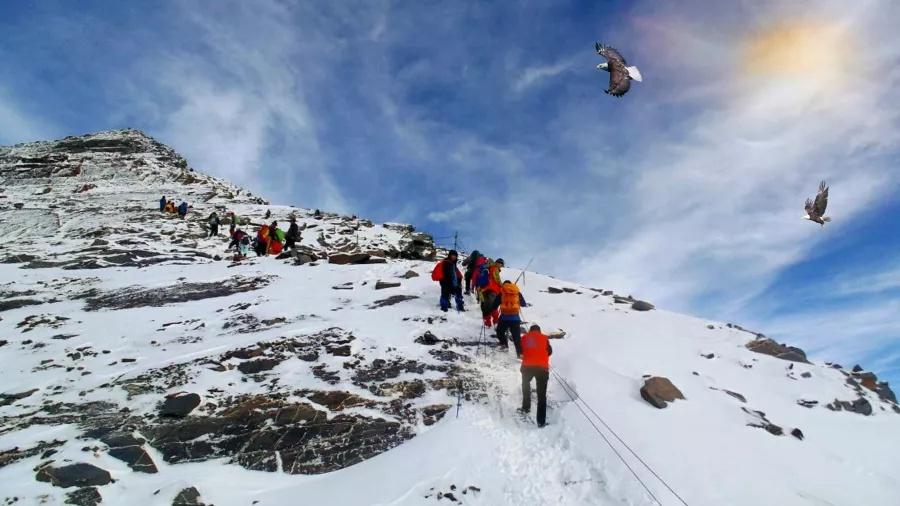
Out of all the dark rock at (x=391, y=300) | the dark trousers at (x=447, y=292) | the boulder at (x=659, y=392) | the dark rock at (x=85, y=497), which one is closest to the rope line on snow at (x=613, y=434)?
the boulder at (x=659, y=392)

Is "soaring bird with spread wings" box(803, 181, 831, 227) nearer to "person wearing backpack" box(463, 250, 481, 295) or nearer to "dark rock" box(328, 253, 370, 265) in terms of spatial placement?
"person wearing backpack" box(463, 250, 481, 295)

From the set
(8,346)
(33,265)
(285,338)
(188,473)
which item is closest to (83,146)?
(33,265)

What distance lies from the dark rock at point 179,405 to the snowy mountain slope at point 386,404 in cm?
15

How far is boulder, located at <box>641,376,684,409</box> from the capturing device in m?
9.36

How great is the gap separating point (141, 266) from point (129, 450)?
17.0 meters

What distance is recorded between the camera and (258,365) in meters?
10.4

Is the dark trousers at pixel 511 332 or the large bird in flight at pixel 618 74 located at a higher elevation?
the large bird in flight at pixel 618 74

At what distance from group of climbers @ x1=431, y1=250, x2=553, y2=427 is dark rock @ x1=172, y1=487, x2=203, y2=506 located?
18.5 ft

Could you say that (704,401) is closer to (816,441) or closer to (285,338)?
(816,441)

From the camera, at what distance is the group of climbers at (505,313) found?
30.2 ft

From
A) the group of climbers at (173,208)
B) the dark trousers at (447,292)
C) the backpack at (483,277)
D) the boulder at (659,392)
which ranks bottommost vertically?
the boulder at (659,392)

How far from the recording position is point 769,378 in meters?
11.7

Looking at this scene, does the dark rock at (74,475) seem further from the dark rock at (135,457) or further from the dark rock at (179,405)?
the dark rock at (179,405)

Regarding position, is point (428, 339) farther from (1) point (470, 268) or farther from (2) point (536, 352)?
(1) point (470, 268)
